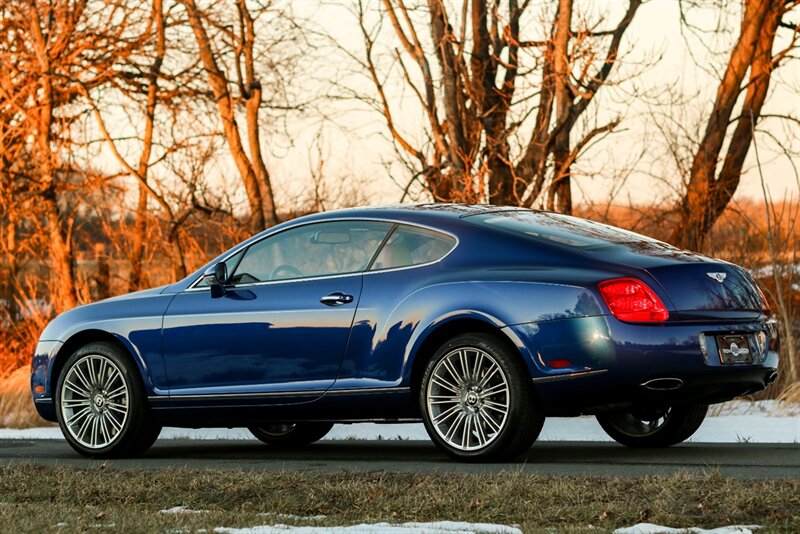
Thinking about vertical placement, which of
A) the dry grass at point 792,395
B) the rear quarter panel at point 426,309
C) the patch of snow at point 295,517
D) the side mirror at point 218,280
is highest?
the side mirror at point 218,280

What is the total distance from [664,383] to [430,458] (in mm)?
1747

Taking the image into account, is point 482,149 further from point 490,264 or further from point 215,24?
point 490,264

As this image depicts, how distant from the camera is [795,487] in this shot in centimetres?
562

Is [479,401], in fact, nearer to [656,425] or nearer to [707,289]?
[707,289]

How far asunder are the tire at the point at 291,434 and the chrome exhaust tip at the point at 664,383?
3.38 m

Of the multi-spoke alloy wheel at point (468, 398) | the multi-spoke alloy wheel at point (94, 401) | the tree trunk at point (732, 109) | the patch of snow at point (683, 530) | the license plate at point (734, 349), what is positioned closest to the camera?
the patch of snow at point (683, 530)

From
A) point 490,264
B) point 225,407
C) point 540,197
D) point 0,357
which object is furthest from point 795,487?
point 0,357

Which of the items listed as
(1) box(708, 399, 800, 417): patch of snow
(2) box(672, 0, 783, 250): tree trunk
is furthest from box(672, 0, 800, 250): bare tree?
(1) box(708, 399, 800, 417): patch of snow

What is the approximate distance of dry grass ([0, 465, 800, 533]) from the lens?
5.14 m

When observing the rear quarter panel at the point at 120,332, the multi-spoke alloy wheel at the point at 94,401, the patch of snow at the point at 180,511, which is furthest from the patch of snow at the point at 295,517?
the multi-spoke alloy wheel at the point at 94,401

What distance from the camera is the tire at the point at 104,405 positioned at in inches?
345

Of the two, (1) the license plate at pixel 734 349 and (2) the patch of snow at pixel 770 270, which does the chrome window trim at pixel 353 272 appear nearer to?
(1) the license plate at pixel 734 349

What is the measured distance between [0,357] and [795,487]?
15.1m

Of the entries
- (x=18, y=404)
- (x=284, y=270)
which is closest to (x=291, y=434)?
(x=284, y=270)
